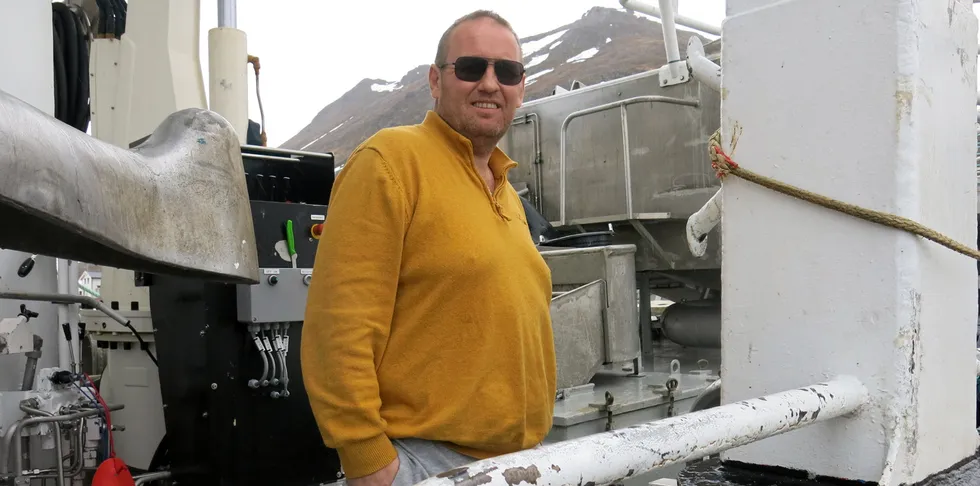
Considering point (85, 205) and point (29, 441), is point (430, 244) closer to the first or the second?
point (85, 205)

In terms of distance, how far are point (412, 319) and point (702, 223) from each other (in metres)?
1.44

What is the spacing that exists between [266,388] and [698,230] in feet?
6.70

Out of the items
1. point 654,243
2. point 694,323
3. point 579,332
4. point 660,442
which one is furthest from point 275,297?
point 694,323

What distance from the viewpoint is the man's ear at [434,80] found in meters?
1.87

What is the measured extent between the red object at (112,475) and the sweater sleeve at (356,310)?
7.05 feet

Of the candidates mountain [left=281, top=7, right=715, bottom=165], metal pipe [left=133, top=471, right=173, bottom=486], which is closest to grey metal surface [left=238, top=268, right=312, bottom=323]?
metal pipe [left=133, top=471, right=173, bottom=486]

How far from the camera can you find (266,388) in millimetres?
3488

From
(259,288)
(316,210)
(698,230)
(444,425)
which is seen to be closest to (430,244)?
(444,425)

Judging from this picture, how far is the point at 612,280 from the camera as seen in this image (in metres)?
4.57

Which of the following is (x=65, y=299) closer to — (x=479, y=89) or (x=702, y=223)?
(x=479, y=89)

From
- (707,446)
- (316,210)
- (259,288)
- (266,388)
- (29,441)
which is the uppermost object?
(316,210)

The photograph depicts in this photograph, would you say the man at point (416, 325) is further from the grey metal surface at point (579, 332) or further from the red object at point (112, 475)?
the grey metal surface at point (579, 332)

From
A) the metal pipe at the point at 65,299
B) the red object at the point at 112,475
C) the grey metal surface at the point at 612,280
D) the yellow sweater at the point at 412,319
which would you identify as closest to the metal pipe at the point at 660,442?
the yellow sweater at the point at 412,319

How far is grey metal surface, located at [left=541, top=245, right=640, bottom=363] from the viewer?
4.51m
